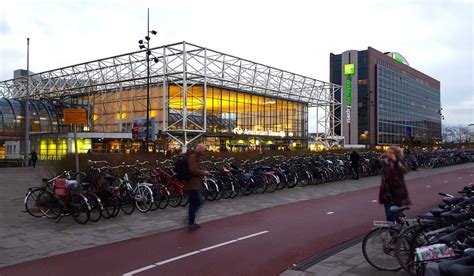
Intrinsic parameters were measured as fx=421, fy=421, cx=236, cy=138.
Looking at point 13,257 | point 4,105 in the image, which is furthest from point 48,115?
point 13,257

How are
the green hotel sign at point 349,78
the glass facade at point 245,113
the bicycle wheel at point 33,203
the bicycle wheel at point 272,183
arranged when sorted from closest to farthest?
the bicycle wheel at point 33,203
the bicycle wheel at point 272,183
the glass facade at point 245,113
the green hotel sign at point 349,78

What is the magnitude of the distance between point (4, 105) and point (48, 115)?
17.1 ft

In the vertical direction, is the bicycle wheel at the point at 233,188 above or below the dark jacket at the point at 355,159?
below

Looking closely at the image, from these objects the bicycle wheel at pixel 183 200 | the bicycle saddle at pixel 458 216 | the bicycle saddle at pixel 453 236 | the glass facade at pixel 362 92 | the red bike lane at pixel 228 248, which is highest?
the glass facade at pixel 362 92

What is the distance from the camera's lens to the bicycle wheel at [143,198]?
10.6m

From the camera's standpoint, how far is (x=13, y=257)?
260 inches

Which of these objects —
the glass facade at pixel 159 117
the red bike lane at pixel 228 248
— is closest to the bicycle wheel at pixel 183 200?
the red bike lane at pixel 228 248

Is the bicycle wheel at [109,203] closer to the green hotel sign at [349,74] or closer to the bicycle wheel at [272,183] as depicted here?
the bicycle wheel at [272,183]

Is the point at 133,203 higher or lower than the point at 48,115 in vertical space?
lower

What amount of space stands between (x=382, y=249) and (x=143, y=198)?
22.1 ft

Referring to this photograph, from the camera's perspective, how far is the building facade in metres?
87.2

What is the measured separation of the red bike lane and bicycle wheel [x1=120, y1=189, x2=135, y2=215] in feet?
7.87

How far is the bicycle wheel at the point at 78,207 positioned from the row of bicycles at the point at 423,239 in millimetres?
6202

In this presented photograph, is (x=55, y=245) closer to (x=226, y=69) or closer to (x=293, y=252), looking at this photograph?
(x=293, y=252)
